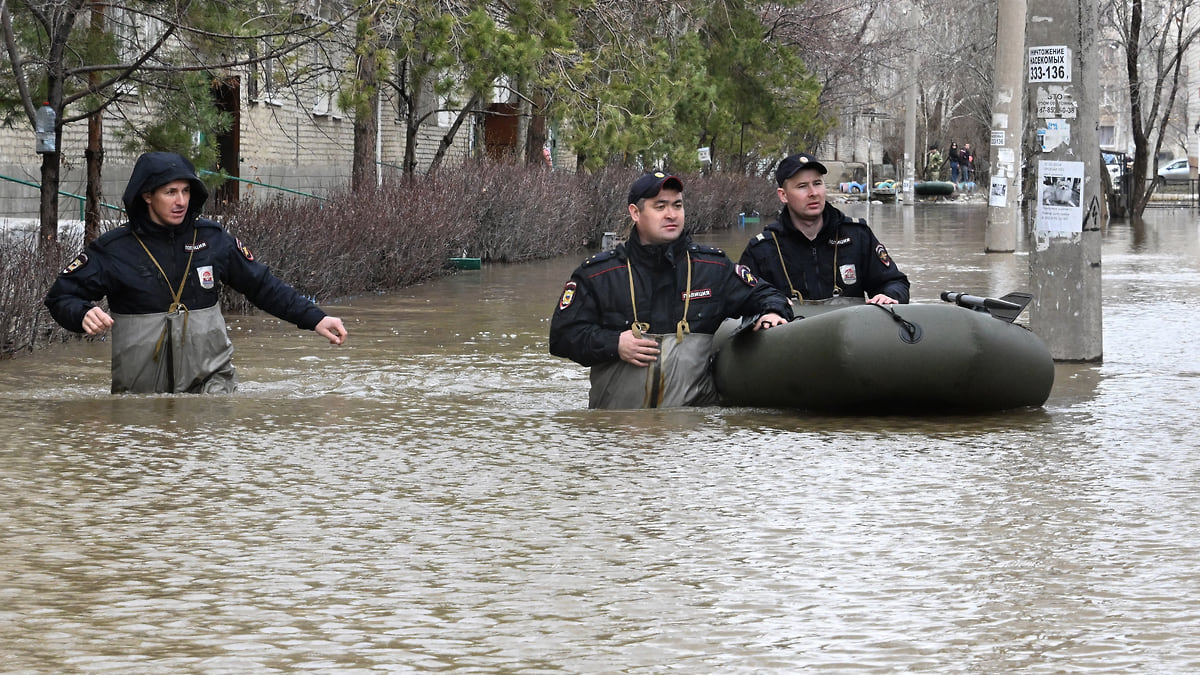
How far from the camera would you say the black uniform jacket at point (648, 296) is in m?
8.89

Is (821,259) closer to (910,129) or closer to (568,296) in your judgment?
(568,296)

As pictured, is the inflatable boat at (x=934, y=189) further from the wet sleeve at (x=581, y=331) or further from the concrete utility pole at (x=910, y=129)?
the wet sleeve at (x=581, y=331)

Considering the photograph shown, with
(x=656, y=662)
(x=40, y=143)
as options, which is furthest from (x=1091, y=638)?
(x=40, y=143)

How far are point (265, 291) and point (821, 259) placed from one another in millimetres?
2857

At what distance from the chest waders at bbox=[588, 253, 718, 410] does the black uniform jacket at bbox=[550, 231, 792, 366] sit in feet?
0.12

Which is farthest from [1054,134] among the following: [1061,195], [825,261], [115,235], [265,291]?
[115,235]

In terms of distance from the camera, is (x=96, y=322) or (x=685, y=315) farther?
(x=685, y=315)

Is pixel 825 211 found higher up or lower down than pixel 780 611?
higher up

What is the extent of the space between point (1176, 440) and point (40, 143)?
8.88 metres

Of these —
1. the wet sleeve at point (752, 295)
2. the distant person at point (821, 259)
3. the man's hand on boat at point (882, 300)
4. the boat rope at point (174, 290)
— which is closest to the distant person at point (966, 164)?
the distant person at point (821, 259)

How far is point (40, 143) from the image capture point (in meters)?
13.9

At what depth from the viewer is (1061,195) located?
11586mm

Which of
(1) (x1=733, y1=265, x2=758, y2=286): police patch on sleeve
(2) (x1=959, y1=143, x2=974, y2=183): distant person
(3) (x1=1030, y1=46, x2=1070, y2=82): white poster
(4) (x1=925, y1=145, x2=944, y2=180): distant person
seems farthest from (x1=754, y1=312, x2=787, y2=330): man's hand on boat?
(2) (x1=959, y1=143, x2=974, y2=183): distant person

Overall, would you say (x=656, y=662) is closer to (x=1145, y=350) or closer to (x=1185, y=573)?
(x=1185, y=573)
